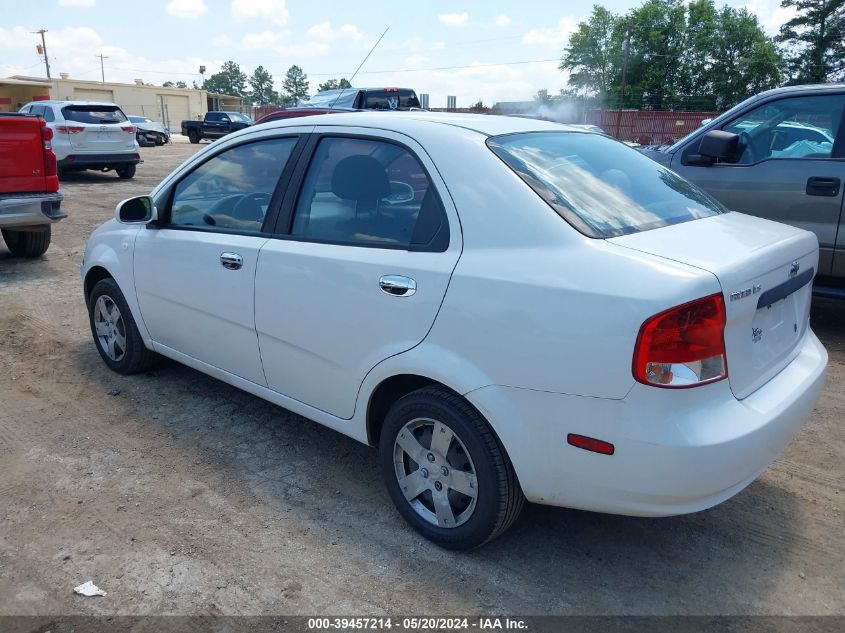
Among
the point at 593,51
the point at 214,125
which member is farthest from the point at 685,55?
the point at 214,125

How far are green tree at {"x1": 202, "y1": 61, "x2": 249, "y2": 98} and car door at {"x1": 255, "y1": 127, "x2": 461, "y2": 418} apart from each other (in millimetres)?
127735

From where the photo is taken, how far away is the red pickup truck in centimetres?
725

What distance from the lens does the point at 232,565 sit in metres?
2.81

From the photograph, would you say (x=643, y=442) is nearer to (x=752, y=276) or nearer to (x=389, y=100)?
(x=752, y=276)

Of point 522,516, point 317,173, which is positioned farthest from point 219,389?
point 522,516

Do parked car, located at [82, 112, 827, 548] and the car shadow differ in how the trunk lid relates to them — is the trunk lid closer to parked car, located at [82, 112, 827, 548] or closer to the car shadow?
Result: parked car, located at [82, 112, 827, 548]

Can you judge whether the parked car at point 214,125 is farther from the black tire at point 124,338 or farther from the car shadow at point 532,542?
the car shadow at point 532,542

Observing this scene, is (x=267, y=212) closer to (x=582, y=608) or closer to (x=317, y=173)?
(x=317, y=173)

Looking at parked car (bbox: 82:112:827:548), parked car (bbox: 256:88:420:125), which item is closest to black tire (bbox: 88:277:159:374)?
parked car (bbox: 82:112:827:548)

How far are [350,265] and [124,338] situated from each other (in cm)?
240

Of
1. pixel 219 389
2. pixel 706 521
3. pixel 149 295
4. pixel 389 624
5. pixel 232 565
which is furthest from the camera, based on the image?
pixel 219 389

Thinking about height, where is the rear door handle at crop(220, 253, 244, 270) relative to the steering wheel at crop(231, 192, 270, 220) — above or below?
below

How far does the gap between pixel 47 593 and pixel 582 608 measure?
2015mm

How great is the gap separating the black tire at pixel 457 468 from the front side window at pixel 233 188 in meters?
1.32
